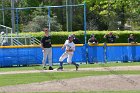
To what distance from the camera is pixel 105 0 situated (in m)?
50.7

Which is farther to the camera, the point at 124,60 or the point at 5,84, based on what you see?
the point at 124,60

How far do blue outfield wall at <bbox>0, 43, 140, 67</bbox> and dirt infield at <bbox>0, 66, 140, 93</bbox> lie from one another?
9606 mm

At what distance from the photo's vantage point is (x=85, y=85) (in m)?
15.5

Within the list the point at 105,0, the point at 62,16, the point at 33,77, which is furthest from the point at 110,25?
the point at 33,77

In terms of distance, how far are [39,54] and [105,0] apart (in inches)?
985

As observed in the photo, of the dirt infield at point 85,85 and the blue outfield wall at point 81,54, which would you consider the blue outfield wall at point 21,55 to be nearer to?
the blue outfield wall at point 81,54

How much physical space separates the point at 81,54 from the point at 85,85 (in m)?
→ 12.1

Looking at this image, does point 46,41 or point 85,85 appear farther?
point 46,41

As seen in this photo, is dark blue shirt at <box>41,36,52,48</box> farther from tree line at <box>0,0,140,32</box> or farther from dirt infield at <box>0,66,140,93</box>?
tree line at <box>0,0,140,32</box>

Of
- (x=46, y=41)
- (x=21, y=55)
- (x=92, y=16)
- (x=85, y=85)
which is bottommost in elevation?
(x=85, y=85)

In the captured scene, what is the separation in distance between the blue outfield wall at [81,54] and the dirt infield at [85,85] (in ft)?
31.5

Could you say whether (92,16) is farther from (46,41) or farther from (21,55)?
(46,41)

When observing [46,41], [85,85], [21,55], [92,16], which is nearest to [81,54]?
[21,55]

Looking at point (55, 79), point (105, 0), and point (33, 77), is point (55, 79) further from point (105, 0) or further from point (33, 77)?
point (105, 0)
